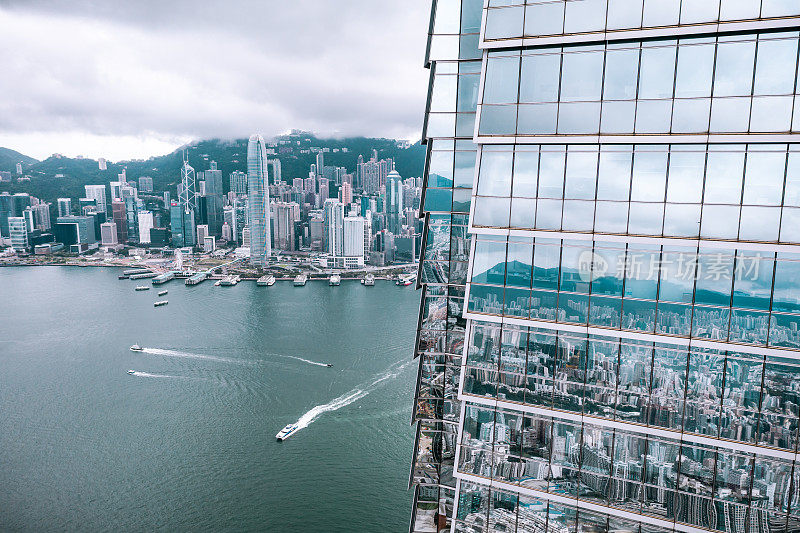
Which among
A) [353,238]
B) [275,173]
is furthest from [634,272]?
Answer: [275,173]

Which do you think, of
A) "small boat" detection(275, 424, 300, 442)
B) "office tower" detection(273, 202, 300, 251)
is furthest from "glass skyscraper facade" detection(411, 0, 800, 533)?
"office tower" detection(273, 202, 300, 251)

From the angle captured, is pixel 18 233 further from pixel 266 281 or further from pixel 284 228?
pixel 266 281

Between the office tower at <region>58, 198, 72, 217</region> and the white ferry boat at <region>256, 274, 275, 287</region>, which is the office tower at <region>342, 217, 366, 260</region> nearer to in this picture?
the white ferry boat at <region>256, 274, 275, 287</region>

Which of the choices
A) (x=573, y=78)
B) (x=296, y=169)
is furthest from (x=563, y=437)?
(x=296, y=169)

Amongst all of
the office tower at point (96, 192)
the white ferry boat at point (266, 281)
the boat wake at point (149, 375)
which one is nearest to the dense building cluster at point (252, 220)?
the office tower at point (96, 192)

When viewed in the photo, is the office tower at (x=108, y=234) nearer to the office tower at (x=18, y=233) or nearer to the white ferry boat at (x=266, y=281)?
the office tower at (x=18, y=233)

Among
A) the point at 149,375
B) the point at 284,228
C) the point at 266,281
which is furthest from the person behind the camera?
the point at 284,228
